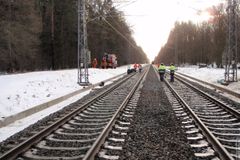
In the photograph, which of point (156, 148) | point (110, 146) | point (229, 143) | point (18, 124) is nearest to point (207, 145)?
point (229, 143)

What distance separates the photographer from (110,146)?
828 centimetres

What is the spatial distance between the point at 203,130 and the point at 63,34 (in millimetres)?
58253

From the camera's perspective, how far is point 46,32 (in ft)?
205

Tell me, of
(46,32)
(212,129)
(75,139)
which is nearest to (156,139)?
(75,139)

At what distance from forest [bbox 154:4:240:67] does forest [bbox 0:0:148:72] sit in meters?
18.6

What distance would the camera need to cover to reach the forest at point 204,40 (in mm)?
74750

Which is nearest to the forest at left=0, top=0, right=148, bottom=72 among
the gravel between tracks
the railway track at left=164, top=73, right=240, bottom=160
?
the railway track at left=164, top=73, right=240, bottom=160

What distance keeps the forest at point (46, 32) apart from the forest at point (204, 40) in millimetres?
18600

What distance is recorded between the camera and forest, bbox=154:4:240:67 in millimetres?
74750

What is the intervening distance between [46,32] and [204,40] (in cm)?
4792

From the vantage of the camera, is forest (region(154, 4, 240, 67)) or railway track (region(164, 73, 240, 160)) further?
forest (region(154, 4, 240, 67))

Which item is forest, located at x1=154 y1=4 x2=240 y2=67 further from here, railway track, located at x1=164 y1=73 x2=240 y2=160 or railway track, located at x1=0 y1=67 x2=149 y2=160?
railway track, located at x1=0 y1=67 x2=149 y2=160

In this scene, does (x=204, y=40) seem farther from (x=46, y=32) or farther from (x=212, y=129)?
(x=212, y=129)

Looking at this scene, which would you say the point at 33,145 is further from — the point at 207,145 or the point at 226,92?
the point at 226,92
